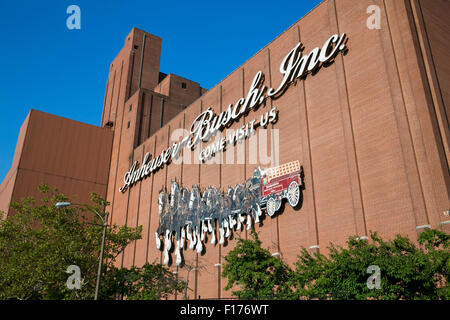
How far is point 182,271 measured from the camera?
36.1m

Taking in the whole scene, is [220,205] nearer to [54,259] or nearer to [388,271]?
[54,259]

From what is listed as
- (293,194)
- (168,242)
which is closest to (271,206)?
(293,194)

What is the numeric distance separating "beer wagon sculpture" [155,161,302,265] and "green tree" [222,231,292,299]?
368 centimetres

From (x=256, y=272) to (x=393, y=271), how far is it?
8.84 meters

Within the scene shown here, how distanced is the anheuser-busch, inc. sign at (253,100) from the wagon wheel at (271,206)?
650 centimetres

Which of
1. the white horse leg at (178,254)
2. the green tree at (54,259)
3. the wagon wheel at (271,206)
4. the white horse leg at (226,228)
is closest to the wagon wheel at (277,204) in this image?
the wagon wheel at (271,206)

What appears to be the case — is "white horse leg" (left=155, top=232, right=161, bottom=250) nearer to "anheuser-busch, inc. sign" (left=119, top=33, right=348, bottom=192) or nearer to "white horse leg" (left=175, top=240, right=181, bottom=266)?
"white horse leg" (left=175, top=240, right=181, bottom=266)

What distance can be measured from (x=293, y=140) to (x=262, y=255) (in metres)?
8.39

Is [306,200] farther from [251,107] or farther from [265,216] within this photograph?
[251,107]

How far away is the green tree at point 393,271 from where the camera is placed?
1653cm

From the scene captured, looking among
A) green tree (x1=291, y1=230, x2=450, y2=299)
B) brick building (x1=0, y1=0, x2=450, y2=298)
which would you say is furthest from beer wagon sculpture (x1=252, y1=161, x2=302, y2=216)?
green tree (x1=291, y1=230, x2=450, y2=299)

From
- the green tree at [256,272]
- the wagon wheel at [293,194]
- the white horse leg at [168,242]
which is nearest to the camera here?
the green tree at [256,272]

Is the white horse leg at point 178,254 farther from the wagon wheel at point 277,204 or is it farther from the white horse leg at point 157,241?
the wagon wheel at point 277,204
